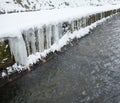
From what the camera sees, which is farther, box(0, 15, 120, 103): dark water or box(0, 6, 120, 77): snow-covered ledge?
box(0, 6, 120, 77): snow-covered ledge

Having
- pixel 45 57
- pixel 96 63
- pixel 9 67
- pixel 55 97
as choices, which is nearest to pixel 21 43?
pixel 9 67

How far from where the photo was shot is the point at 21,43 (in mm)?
6887

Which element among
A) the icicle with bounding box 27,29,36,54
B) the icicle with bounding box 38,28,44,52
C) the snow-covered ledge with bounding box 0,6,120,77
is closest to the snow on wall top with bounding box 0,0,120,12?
the snow-covered ledge with bounding box 0,6,120,77

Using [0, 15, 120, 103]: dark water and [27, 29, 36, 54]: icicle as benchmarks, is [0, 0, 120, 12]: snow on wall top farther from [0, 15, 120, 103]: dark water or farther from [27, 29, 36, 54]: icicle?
[0, 15, 120, 103]: dark water

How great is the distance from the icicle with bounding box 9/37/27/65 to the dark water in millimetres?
558

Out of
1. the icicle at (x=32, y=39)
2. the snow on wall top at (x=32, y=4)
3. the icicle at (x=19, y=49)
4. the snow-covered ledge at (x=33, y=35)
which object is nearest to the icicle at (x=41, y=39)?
the snow-covered ledge at (x=33, y=35)

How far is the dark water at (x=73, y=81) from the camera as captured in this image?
19.0 ft

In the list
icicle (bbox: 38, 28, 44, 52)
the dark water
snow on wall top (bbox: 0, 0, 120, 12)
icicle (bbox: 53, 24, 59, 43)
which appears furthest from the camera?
snow on wall top (bbox: 0, 0, 120, 12)

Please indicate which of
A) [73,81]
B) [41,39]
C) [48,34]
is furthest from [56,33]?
[73,81]

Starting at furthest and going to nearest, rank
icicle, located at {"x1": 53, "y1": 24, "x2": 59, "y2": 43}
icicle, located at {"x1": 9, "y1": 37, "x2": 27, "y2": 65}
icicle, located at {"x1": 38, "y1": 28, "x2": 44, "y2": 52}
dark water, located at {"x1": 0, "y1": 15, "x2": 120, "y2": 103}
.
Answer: icicle, located at {"x1": 53, "y1": 24, "x2": 59, "y2": 43}, icicle, located at {"x1": 38, "y1": 28, "x2": 44, "y2": 52}, icicle, located at {"x1": 9, "y1": 37, "x2": 27, "y2": 65}, dark water, located at {"x1": 0, "y1": 15, "x2": 120, "y2": 103}

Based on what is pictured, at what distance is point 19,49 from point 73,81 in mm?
2065

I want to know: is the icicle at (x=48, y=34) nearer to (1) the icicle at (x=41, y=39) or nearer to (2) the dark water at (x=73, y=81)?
(1) the icicle at (x=41, y=39)

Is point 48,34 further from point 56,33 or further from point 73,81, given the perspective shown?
point 73,81

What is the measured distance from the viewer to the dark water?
5781 millimetres
